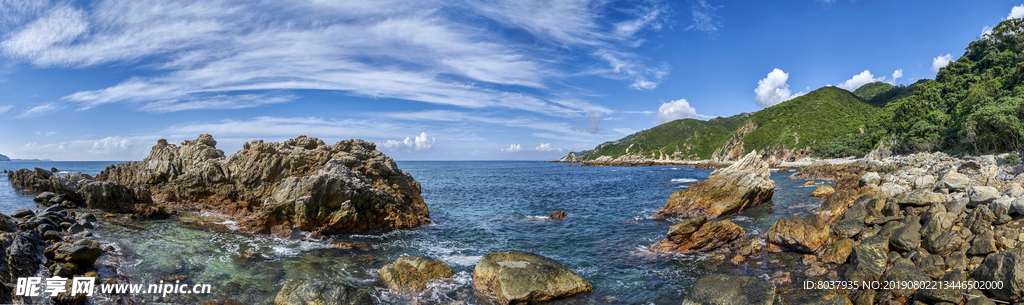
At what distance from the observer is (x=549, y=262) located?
14172 mm

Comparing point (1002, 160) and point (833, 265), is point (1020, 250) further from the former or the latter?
point (1002, 160)

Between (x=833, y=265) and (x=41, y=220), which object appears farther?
(x=41, y=220)

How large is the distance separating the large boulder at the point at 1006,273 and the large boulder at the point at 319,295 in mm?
16909

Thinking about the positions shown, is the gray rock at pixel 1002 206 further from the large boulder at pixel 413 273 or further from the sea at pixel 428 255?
the large boulder at pixel 413 273

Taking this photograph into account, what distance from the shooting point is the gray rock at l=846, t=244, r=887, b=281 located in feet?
40.7

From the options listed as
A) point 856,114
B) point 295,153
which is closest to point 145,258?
point 295,153

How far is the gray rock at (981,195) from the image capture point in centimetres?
1656

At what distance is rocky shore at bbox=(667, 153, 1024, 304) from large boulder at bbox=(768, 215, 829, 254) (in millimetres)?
38

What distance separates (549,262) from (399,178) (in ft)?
57.8

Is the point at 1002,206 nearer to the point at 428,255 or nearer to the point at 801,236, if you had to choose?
the point at 801,236

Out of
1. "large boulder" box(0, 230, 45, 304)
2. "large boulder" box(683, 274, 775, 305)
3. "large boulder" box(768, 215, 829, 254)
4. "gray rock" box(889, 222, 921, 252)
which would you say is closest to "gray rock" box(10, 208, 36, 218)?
"large boulder" box(0, 230, 45, 304)

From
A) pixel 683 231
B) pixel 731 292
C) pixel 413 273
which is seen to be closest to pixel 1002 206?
pixel 683 231

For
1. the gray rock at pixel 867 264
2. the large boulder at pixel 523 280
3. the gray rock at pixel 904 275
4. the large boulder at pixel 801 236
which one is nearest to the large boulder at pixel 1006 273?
the gray rock at pixel 904 275

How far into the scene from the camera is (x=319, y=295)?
11.2 metres
